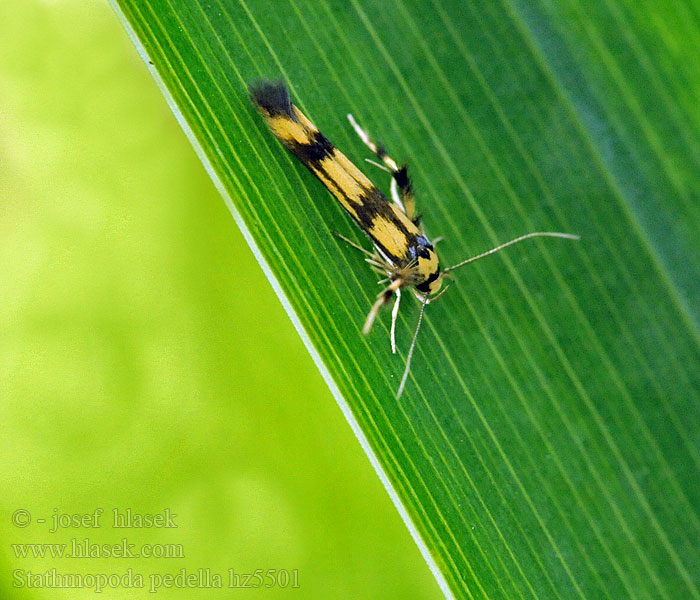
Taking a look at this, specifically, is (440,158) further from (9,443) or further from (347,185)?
(9,443)

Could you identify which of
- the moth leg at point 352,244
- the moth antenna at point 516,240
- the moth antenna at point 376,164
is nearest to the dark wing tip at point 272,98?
the moth antenna at point 376,164

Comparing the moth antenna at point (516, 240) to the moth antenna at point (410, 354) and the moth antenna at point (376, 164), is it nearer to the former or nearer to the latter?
the moth antenna at point (410, 354)

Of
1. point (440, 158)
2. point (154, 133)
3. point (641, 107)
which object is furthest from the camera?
point (154, 133)

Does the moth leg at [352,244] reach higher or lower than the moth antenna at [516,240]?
higher

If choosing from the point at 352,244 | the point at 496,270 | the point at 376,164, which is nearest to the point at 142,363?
the point at 352,244

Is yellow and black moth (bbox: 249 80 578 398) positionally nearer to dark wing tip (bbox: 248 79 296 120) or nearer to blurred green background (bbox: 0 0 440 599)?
dark wing tip (bbox: 248 79 296 120)

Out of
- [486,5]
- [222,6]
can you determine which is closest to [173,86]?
[222,6]
